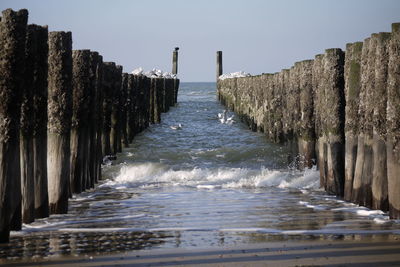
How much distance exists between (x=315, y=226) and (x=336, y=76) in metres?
3.42

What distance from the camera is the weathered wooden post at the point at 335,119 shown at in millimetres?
10203

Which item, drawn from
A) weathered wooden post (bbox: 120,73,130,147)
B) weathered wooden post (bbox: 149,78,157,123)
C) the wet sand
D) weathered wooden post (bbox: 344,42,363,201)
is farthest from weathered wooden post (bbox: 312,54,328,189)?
weathered wooden post (bbox: 149,78,157,123)

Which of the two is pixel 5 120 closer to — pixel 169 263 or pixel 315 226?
pixel 169 263

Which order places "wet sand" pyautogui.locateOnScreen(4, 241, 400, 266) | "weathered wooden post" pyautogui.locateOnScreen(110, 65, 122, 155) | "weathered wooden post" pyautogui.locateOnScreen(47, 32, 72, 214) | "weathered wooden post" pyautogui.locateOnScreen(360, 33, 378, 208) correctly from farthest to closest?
1. "weathered wooden post" pyautogui.locateOnScreen(110, 65, 122, 155)
2. "weathered wooden post" pyautogui.locateOnScreen(47, 32, 72, 214)
3. "weathered wooden post" pyautogui.locateOnScreen(360, 33, 378, 208)
4. "wet sand" pyautogui.locateOnScreen(4, 241, 400, 266)

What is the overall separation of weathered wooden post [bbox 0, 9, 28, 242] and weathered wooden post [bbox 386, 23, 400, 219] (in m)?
3.46

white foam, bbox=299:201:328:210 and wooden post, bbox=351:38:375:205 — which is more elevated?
wooden post, bbox=351:38:375:205

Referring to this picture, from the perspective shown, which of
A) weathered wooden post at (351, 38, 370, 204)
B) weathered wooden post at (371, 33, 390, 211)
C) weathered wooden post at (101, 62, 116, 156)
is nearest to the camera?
weathered wooden post at (371, 33, 390, 211)

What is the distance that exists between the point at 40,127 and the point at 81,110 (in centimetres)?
291

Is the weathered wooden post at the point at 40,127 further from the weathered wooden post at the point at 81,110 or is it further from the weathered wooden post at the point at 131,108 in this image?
the weathered wooden post at the point at 131,108

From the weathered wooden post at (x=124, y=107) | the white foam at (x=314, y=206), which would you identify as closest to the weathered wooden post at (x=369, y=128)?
the white foam at (x=314, y=206)

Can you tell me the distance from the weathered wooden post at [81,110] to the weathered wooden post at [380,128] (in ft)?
13.4

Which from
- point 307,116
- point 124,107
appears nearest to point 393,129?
point 307,116

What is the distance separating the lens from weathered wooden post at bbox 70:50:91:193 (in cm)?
1048

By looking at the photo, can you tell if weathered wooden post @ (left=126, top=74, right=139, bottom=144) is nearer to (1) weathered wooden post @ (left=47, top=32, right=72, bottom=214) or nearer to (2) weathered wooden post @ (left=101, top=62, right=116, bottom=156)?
(2) weathered wooden post @ (left=101, top=62, right=116, bottom=156)
